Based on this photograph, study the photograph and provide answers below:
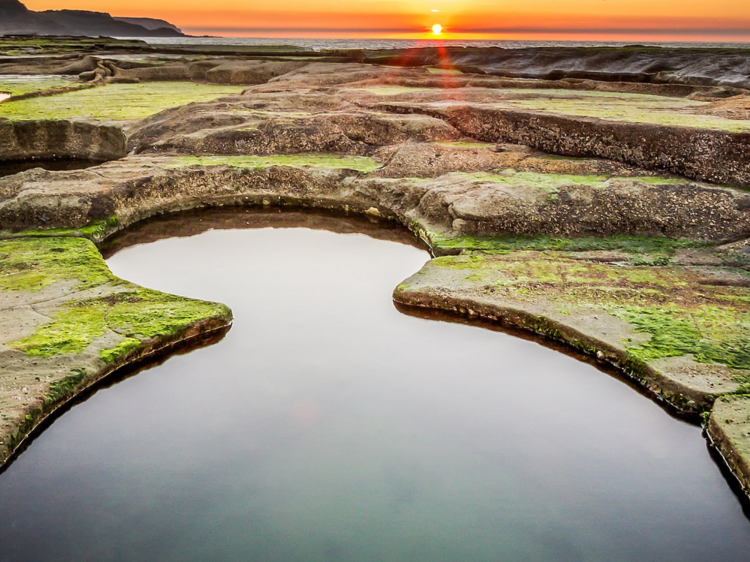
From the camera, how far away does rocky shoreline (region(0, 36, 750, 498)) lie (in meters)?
7.13

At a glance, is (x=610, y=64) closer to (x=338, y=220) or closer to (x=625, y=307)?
(x=338, y=220)

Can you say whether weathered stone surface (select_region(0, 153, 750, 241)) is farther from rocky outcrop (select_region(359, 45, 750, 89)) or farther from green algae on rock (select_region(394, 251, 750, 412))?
rocky outcrop (select_region(359, 45, 750, 89))

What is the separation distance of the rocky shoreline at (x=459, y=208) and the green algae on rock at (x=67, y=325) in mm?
29

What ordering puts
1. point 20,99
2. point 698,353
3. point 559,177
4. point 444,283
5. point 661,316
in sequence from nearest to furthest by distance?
point 698,353 < point 661,316 < point 444,283 < point 559,177 < point 20,99

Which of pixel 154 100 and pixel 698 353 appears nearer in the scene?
pixel 698 353

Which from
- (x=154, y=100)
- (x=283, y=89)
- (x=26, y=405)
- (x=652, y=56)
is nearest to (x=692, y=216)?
(x=26, y=405)

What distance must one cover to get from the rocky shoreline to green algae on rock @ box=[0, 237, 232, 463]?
0.03m

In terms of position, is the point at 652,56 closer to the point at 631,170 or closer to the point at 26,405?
the point at 631,170

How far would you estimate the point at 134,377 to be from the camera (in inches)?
282

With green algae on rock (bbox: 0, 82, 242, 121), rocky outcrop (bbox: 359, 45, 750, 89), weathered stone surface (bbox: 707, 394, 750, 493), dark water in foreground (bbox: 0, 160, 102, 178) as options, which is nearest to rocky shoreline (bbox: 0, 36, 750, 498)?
weathered stone surface (bbox: 707, 394, 750, 493)

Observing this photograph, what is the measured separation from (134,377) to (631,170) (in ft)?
31.9

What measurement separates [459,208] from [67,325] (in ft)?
21.1

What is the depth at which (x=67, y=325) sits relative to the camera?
7.58m

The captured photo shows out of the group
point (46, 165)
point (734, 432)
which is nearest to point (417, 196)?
point (734, 432)
